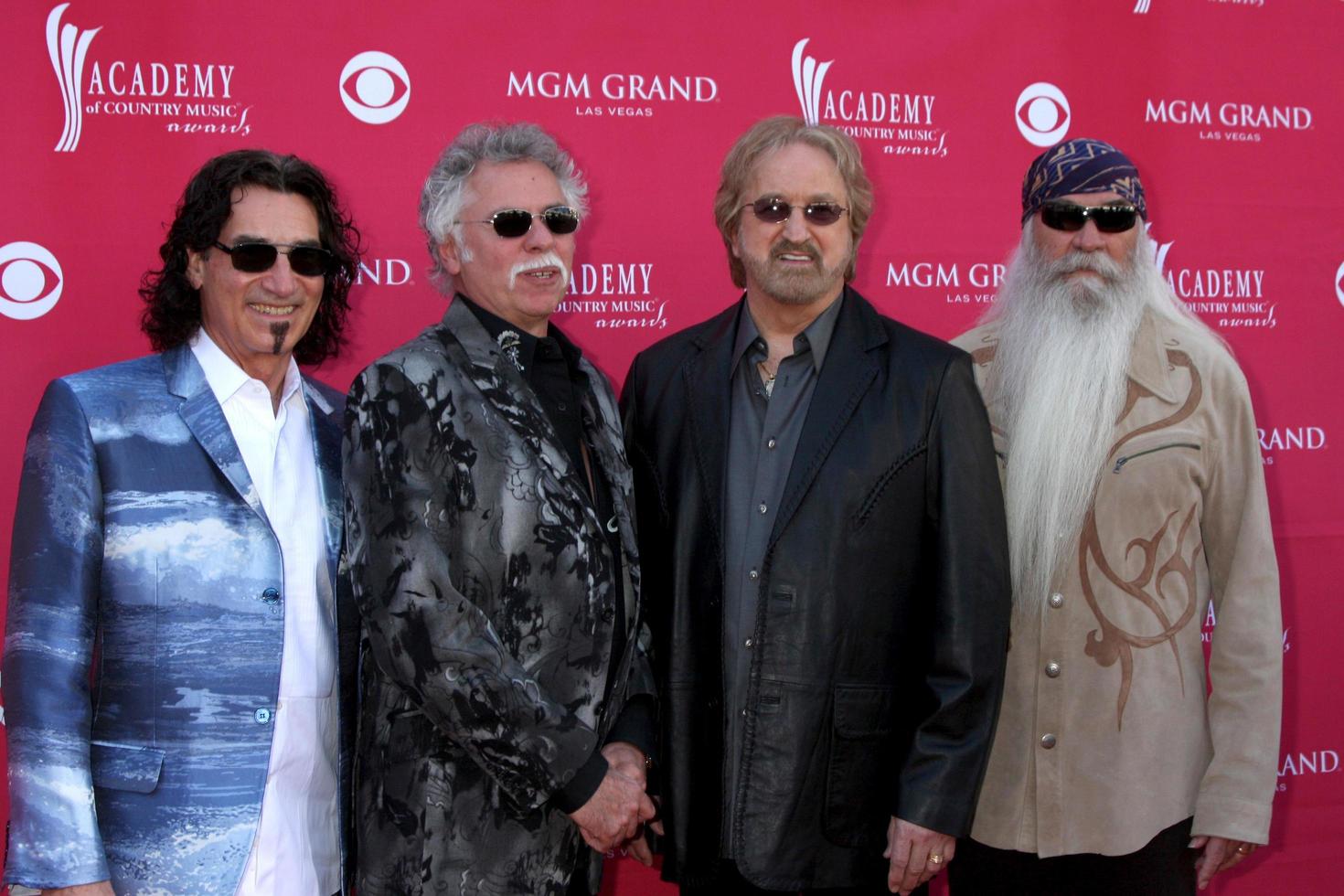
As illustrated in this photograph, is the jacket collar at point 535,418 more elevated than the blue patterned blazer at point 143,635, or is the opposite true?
the jacket collar at point 535,418

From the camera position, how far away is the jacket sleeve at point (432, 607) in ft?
6.61

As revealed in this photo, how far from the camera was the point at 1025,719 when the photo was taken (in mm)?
2455

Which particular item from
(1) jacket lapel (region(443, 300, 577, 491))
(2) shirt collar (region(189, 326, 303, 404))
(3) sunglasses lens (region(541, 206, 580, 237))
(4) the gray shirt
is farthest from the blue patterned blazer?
(4) the gray shirt

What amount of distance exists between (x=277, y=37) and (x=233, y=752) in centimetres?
225

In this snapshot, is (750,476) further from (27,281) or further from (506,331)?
(27,281)

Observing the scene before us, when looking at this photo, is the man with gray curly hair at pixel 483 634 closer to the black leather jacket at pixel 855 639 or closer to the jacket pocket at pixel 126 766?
the black leather jacket at pixel 855 639

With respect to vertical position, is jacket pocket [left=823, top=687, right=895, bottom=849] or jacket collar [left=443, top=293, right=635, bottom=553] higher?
jacket collar [left=443, top=293, right=635, bottom=553]

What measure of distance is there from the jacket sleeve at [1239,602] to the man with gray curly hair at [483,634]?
1.30 m

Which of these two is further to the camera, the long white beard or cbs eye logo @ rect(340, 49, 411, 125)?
cbs eye logo @ rect(340, 49, 411, 125)

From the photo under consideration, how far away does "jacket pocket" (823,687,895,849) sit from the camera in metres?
2.28

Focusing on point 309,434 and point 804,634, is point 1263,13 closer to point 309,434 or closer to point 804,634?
point 804,634

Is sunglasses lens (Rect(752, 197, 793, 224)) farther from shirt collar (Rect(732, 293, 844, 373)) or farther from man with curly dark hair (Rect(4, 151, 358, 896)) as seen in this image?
man with curly dark hair (Rect(4, 151, 358, 896))

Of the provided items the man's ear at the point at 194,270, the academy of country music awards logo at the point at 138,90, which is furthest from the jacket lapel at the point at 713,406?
the academy of country music awards logo at the point at 138,90

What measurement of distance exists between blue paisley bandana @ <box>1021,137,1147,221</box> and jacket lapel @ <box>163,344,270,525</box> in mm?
1935
